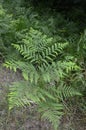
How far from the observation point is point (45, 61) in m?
4.37

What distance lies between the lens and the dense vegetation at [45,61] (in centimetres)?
409

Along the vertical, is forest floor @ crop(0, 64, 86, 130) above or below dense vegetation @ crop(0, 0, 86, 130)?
below

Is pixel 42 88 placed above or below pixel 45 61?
below

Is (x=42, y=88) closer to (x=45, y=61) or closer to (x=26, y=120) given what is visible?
(x=45, y=61)

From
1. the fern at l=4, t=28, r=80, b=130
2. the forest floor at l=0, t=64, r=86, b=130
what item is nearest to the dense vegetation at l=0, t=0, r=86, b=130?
the fern at l=4, t=28, r=80, b=130

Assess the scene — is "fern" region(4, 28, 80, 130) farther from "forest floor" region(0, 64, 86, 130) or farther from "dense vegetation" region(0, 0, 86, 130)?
"forest floor" region(0, 64, 86, 130)

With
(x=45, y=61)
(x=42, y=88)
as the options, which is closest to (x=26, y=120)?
(x=42, y=88)

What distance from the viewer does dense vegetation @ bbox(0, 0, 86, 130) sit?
409 cm

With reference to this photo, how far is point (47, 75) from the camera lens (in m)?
4.18

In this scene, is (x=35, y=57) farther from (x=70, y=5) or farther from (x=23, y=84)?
(x=70, y=5)

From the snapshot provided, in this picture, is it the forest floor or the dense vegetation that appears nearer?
the dense vegetation

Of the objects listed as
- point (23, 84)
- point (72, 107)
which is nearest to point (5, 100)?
point (23, 84)

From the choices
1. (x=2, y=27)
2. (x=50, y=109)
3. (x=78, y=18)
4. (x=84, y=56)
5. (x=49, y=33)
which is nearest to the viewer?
(x=50, y=109)

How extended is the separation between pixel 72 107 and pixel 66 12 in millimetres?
6332
